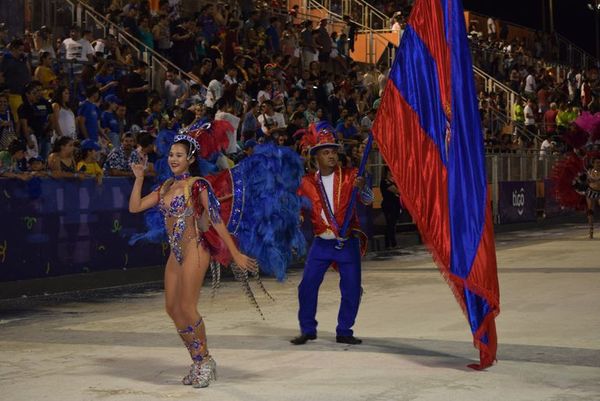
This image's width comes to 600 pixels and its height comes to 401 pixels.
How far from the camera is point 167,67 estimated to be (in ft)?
73.4

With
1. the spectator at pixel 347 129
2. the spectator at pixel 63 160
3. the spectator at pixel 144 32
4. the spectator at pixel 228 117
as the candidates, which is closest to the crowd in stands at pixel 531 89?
the spectator at pixel 347 129

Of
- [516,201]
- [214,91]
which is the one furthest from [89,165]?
[516,201]

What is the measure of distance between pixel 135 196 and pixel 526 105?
28797 mm

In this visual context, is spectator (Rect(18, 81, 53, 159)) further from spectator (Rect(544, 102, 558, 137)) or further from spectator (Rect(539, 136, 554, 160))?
spectator (Rect(544, 102, 558, 137))

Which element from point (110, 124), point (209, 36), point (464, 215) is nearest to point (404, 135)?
point (464, 215)

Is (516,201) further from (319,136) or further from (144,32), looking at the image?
(319,136)

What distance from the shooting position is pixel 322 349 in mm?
10281

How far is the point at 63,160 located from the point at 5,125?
3.42 feet

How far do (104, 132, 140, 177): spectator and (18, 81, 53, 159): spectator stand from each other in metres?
1.08

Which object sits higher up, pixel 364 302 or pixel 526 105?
pixel 526 105

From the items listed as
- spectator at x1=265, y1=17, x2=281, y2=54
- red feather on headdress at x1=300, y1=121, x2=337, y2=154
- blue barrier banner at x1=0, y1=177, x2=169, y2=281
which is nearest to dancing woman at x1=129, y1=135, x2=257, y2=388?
red feather on headdress at x1=300, y1=121, x2=337, y2=154

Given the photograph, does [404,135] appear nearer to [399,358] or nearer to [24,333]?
[399,358]

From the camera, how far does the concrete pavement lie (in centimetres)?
830

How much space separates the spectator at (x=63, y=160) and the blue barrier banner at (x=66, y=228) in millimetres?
118
